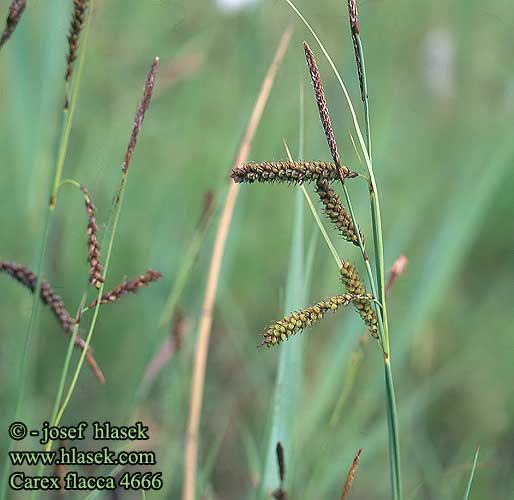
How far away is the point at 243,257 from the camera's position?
6.39 feet

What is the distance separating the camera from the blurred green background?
4.56 feet

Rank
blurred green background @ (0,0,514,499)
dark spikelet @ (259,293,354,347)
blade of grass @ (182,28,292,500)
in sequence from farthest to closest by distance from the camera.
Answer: blurred green background @ (0,0,514,499)
blade of grass @ (182,28,292,500)
dark spikelet @ (259,293,354,347)

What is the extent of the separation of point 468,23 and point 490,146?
13.9 inches

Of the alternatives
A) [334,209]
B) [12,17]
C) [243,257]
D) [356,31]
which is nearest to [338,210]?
[334,209]

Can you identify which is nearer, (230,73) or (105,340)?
(105,340)

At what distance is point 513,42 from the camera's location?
7.98ft

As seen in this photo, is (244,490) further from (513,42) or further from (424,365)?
(513,42)

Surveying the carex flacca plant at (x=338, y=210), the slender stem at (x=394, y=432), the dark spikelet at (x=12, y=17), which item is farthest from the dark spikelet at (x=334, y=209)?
the dark spikelet at (x=12, y=17)

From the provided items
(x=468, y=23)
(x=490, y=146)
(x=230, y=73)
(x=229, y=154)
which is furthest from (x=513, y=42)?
(x=229, y=154)

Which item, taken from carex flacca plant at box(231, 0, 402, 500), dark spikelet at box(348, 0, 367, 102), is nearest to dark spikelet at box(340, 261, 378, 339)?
carex flacca plant at box(231, 0, 402, 500)

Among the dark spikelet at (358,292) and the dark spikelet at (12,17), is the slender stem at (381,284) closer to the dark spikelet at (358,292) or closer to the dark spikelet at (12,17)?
the dark spikelet at (358,292)

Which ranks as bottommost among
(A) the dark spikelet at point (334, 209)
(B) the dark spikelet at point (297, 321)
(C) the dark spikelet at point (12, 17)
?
(B) the dark spikelet at point (297, 321)

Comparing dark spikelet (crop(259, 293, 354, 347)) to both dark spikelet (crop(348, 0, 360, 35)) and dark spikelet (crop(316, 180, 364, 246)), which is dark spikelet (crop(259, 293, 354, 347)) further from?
dark spikelet (crop(348, 0, 360, 35))

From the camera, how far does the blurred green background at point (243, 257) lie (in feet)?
4.56
